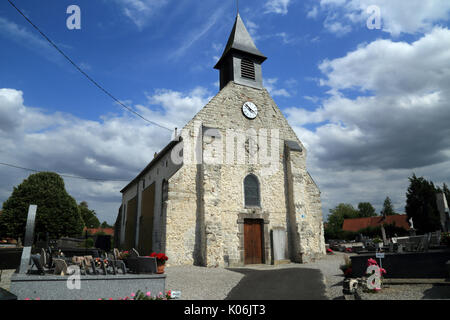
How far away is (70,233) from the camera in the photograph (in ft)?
95.8

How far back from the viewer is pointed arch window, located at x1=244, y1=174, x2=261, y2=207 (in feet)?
50.4

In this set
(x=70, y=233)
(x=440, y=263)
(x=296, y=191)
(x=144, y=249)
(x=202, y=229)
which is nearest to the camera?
(x=440, y=263)

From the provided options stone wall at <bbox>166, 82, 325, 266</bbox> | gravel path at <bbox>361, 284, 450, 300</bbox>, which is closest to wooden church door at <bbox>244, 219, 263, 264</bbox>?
stone wall at <bbox>166, 82, 325, 266</bbox>

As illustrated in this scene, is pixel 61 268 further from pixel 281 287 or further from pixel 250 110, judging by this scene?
pixel 250 110

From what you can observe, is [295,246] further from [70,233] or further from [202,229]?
[70,233]

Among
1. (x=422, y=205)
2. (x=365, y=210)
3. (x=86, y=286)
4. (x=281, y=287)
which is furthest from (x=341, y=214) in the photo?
(x=86, y=286)

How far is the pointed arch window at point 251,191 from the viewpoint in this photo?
605 inches

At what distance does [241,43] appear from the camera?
18875mm

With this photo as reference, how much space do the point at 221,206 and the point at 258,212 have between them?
2319 mm

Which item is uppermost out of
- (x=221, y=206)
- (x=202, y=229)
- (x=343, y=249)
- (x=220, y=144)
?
(x=220, y=144)

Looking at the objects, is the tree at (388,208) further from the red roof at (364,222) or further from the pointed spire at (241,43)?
the pointed spire at (241,43)

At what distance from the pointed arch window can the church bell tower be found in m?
6.27

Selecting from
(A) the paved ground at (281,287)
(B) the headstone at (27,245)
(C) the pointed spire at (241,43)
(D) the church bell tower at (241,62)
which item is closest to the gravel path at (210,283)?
(A) the paved ground at (281,287)
